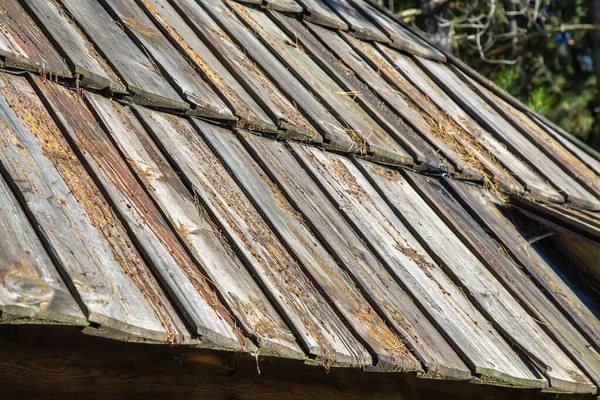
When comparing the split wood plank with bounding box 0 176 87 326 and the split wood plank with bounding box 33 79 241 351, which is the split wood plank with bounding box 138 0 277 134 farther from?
the split wood plank with bounding box 0 176 87 326

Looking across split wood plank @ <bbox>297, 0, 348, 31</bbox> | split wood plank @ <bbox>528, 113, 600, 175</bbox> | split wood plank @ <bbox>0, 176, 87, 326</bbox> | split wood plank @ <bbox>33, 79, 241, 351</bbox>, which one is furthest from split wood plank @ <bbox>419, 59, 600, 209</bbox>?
split wood plank @ <bbox>0, 176, 87, 326</bbox>

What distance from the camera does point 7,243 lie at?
1.85 metres

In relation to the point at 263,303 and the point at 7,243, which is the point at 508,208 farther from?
the point at 7,243

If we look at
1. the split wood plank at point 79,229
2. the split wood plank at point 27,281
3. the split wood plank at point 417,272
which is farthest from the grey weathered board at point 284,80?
the split wood plank at point 27,281

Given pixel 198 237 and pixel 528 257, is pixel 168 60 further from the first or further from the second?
pixel 528 257

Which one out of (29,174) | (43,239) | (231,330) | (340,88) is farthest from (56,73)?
(340,88)

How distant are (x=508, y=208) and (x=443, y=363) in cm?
194

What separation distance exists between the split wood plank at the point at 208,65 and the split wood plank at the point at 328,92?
0.58m

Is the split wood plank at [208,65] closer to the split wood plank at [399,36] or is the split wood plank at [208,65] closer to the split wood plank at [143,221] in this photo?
the split wood plank at [143,221]

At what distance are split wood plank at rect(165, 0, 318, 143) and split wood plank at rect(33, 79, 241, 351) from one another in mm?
1039

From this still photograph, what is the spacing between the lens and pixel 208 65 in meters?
3.66

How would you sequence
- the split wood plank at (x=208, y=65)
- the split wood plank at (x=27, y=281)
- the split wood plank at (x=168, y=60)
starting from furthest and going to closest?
the split wood plank at (x=208, y=65) < the split wood plank at (x=168, y=60) < the split wood plank at (x=27, y=281)

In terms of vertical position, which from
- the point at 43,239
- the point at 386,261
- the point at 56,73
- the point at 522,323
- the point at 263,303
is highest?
the point at 56,73

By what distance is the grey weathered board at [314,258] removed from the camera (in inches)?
101
